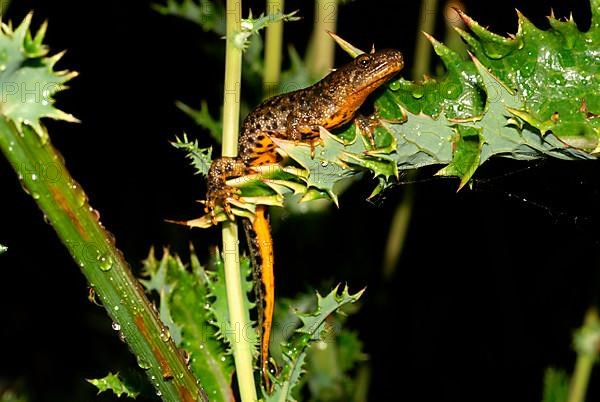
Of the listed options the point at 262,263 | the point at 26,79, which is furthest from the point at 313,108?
the point at 26,79

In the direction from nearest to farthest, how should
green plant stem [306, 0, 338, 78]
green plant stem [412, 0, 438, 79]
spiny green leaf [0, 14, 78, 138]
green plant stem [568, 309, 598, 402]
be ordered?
spiny green leaf [0, 14, 78, 138]
green plant stem [306, 0, 338, 78]
green plant stem [568, 309, 598, 402]
green plant stem [412, 0, 438, 79]

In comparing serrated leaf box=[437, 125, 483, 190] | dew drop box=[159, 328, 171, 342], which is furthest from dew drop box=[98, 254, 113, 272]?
serrated leaf box=[437, 125, 483, 190]

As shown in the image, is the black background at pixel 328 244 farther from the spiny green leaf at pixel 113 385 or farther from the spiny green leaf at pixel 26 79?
the spiny green leaf at pixel 26 79

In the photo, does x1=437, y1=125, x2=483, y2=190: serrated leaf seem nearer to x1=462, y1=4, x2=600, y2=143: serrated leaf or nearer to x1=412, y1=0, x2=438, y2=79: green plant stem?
x1=462, y1=4, x2=600, y2=143: serrated leaf

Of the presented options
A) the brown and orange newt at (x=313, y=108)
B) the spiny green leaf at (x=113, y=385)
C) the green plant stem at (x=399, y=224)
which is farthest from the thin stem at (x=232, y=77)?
the green plant stem at (x=399, y=224)

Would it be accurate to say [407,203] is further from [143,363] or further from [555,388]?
[143,363]

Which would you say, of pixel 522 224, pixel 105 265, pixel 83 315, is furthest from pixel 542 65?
pixel 83 315
